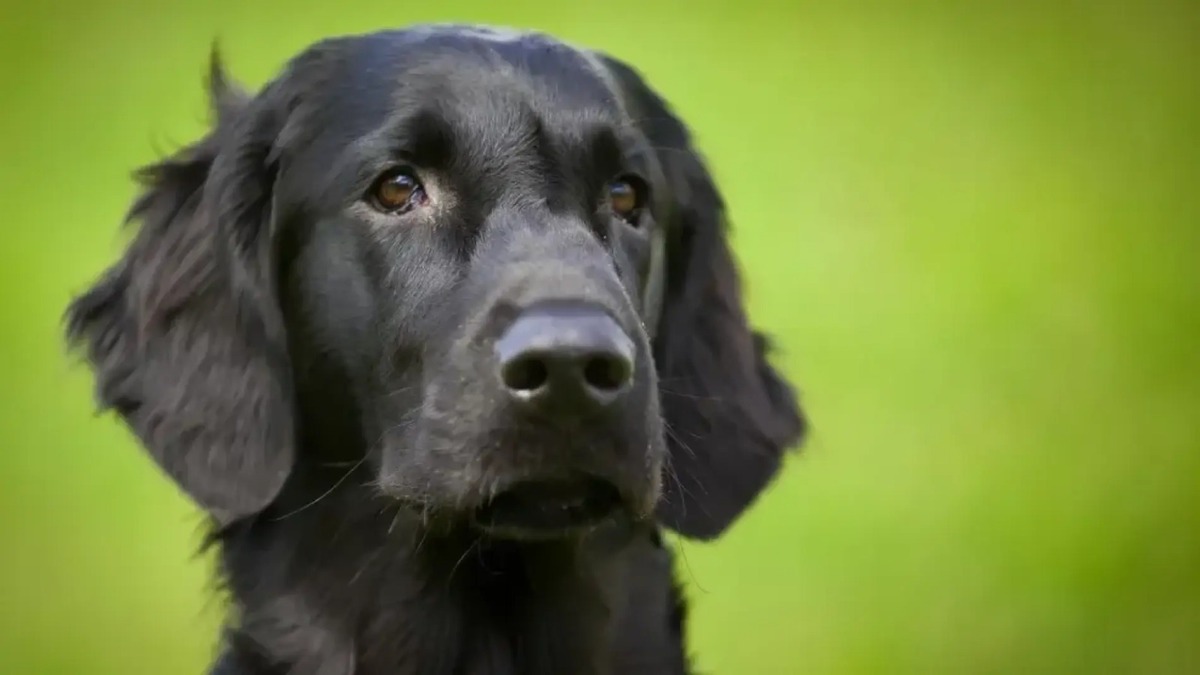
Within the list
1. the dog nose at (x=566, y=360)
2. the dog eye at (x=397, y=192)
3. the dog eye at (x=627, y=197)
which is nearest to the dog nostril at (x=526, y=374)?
the dog nose at (x=566, y=360)

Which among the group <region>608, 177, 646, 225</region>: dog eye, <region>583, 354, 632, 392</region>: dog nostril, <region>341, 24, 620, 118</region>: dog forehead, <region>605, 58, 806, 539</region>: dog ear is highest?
<region>341, 24, 620, 118</region>: dog forehead

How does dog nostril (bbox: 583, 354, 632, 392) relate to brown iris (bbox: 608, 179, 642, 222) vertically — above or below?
above

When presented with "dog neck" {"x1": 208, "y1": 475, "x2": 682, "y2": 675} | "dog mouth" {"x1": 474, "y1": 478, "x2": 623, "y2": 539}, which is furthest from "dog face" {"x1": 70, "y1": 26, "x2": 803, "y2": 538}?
"dog neck" {"x1": 208, "y1": 475, "x2": 682, "y2": 675}

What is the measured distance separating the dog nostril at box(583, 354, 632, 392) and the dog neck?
48cm

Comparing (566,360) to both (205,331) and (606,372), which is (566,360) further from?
(205,331)

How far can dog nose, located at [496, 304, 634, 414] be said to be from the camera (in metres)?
1.42

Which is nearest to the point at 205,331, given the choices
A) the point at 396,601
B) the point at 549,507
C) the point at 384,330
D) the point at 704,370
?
the point at 384,330

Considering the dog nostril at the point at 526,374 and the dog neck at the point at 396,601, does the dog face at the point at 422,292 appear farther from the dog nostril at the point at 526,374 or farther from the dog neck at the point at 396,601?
the dog neck at the point at 396,601

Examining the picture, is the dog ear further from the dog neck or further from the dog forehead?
the dog neck

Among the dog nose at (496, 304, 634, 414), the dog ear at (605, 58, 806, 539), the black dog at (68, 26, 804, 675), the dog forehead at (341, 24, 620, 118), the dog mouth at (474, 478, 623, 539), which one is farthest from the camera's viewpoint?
the dog ear at (605, 58, 806, 539)

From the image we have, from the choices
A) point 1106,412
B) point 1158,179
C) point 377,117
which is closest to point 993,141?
point 1158,179

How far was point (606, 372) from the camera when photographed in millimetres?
1447

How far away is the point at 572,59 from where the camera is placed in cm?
198

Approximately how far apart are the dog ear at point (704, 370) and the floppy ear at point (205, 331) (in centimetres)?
64
